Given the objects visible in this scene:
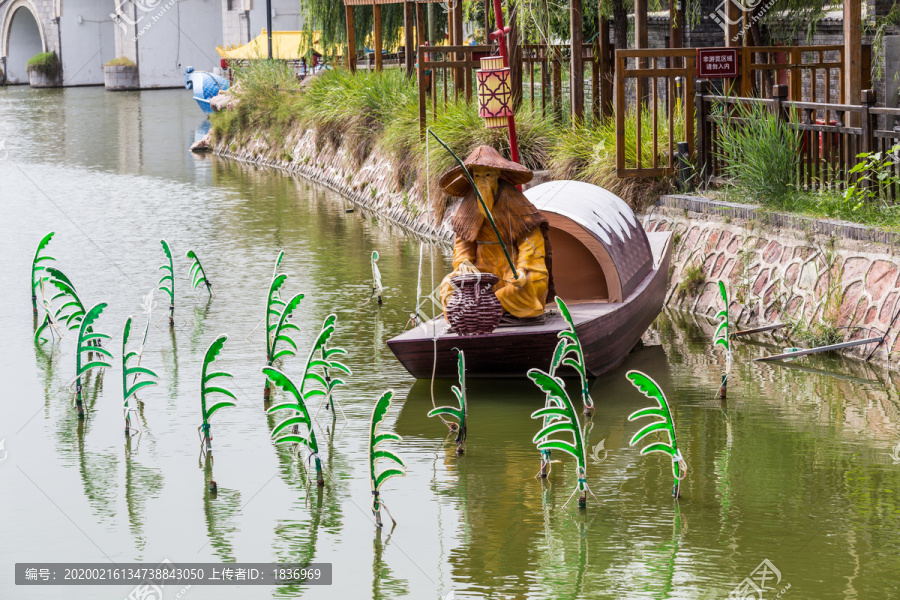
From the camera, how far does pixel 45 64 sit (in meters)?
52.0

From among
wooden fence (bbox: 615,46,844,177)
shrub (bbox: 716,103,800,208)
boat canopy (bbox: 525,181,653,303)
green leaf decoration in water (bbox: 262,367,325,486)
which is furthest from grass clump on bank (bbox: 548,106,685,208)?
green leaf decoration in water (bbox: 262,367,325,486)

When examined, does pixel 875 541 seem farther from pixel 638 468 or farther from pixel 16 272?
pixel 16 272

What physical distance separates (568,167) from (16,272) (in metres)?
6.08

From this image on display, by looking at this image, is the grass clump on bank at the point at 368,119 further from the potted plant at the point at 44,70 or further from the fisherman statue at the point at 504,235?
the potted plant at the point at 44,70

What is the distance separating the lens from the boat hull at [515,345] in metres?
8.30

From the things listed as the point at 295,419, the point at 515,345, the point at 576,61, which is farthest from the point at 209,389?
the point at 576,61

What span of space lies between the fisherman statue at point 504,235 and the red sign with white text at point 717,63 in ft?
12.8

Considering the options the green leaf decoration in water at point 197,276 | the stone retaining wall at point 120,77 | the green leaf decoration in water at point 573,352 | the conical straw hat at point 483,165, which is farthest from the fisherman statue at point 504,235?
the stone retaining wall at point 120,77

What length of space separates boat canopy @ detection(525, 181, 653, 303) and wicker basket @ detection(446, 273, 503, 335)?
1182 millimetres

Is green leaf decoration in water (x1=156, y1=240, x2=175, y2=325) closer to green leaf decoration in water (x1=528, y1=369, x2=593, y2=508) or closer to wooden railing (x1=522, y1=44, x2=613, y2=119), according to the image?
green leaf decoration in water (x1=528, y1=369, x2=593, y2=508)

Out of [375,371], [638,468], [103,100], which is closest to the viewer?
[638,468]

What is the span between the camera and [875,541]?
241 inches

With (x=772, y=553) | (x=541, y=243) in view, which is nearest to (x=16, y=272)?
(x=541, y=243)

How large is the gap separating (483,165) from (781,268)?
2.92 m
